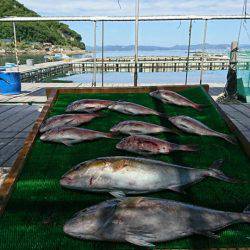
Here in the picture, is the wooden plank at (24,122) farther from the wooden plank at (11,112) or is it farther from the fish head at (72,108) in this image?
the fish head at (72,108)

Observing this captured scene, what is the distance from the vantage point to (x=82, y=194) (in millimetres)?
3803

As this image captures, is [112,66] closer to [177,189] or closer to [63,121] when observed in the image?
[63,121]

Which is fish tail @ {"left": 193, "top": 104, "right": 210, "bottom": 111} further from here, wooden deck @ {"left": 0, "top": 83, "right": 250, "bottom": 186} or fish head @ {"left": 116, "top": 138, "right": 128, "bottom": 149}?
fish head @ {"left": 116, "top": 138, "right": 128, "bottom": 149}

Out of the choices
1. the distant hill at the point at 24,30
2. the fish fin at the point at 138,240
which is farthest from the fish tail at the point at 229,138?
the distant hill at the point at 24,30

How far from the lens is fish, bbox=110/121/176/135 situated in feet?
17.5

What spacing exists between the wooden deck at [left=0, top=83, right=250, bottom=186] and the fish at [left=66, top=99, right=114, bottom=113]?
1.57 m

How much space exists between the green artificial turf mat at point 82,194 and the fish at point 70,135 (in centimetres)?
9

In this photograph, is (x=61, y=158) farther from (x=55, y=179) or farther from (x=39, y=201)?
(x=39, y=201)

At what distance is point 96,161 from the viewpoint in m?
3.91

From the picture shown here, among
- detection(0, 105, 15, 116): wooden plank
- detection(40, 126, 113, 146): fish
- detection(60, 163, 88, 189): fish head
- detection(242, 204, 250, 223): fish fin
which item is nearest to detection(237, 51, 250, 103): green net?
detection(0, 105, 15, 116): wooden plank

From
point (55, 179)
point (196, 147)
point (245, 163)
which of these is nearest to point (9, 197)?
point (55, 179)

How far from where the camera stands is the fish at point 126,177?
3.74 metres

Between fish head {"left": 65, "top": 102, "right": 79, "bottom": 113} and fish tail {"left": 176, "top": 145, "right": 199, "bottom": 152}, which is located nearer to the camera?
fish tail {"left": 176, "top": 145, "right": 199, "bottom": 152}

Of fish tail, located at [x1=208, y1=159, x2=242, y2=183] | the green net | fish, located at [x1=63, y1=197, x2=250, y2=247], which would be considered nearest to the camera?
fish, located at [x1=63, y1=197, x2=250, y2=247]
